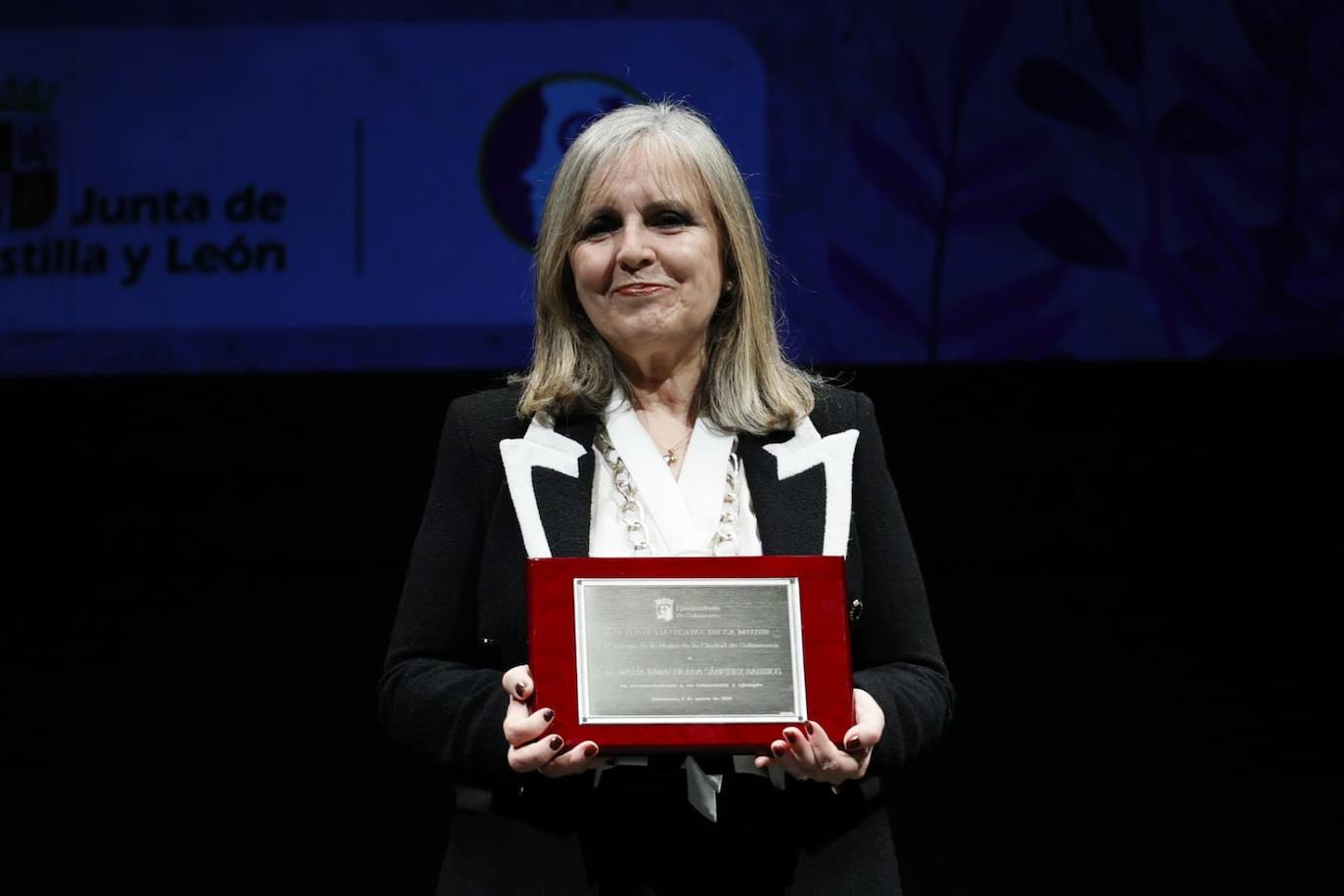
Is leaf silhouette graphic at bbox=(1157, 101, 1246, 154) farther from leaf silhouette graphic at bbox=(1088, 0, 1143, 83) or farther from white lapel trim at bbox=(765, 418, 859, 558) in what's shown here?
white lapel trim at bbox=(765, 418, 859, 558)

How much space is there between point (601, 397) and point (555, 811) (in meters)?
0.40

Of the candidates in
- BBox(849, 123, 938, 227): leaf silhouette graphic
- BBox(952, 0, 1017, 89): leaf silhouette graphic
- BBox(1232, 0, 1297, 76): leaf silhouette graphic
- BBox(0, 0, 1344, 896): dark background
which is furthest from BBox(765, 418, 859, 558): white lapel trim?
BBox(1232, 0, 1297, 76): leaf silhouette graphic

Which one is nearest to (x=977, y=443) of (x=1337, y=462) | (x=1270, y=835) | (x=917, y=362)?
(x=917, y=362)

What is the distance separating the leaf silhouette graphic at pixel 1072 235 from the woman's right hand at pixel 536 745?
176 cm

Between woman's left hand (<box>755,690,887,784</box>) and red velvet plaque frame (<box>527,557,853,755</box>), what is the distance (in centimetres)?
1

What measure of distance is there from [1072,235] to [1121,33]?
0.37 metres

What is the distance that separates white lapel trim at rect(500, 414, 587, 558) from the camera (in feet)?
4.61

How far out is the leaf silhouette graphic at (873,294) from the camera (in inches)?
107

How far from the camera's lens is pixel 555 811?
4.52ft

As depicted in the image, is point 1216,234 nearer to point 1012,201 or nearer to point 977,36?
point 1012,201

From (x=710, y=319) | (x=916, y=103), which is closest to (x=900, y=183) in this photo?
(x=916, y=103)

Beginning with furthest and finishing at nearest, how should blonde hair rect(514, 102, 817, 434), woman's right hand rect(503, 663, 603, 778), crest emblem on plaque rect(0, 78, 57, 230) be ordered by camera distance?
crest emblem on plaque rect(0, 78, 57, 230)
blonde hair rect(514, 102, 817, 434)
woman's right hand rect(503, 663, 603, 778)

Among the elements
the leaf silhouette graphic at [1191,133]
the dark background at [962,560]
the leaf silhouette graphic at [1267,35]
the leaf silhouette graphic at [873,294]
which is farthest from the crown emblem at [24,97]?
the leaf silhouette graphic at [1267,35]

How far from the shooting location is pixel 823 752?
1.25 metres
